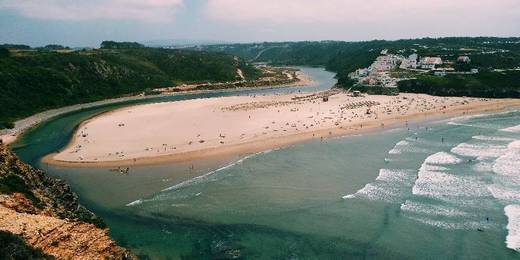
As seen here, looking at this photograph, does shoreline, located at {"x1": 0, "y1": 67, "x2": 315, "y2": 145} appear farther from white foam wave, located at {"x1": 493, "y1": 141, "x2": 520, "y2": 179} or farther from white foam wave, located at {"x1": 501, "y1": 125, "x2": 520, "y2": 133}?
white foam wave, located at {"x1": 501, "y1": 125, "x2": 520, "y2": 133}

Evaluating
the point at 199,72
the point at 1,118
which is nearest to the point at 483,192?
the point at 1,118

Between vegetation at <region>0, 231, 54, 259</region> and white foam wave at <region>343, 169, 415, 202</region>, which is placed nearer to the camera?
vegetation at <region>0, 231, 54, 259</region>

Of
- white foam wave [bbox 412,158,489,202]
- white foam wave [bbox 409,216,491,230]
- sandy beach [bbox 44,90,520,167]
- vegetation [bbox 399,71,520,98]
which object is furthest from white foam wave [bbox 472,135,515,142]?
vegetation [bbox 399,71,520,98]

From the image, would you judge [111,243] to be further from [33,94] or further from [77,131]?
[33,94]

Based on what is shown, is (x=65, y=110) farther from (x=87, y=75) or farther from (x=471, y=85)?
(x=471, y=85)

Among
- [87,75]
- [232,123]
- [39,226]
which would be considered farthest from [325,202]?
[87,75]

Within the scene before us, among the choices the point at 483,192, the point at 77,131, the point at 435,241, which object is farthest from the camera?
the point at 77,131

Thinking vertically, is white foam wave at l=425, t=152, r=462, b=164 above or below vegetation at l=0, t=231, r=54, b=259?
below
